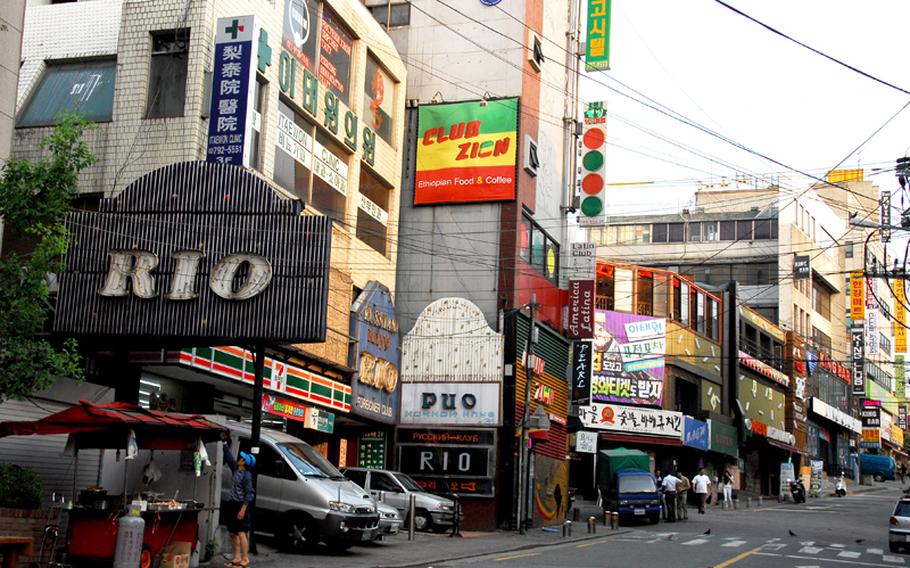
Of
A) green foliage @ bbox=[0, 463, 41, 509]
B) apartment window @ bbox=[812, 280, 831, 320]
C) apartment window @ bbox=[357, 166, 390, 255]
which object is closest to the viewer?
green foliage @ bbox=[0, 463, 41, 509]

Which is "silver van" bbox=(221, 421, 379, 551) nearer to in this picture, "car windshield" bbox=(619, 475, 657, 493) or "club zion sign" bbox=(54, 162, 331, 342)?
"club zion sign" bbox=(54, 162, 331, 342)

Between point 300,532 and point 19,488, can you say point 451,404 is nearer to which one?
point 300,532

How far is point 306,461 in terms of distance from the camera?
21391 mm

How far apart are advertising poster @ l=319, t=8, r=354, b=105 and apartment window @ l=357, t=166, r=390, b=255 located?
Answer: 264 centimetres

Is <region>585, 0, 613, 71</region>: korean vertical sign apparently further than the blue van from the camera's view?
No

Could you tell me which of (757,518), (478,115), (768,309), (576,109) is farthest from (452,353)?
(768,309)

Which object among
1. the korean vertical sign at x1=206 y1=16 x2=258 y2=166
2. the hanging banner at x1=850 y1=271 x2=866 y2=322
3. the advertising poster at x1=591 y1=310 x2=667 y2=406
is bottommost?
the advertising poster at x1=591 y1=310 x2=667 y2=406

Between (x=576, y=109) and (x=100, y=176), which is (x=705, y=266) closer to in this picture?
(x=576, y=109)

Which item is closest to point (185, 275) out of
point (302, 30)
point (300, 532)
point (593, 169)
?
point (300, 532)

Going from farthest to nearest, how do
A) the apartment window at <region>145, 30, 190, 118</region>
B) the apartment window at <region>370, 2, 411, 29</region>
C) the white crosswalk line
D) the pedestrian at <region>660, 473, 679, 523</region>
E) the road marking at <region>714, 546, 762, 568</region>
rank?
the pedestrian at <region>660, 473, 679, 523</region>, the apartment window at <region>370, 2, 411, 29</region>, the white crosswalk line, the apartment window at <region>145, 30, 190, 118</region>, the road marking at <region>714, 546, 762, 568</region>

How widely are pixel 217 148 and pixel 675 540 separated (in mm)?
14854

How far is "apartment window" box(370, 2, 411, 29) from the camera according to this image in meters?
36.9

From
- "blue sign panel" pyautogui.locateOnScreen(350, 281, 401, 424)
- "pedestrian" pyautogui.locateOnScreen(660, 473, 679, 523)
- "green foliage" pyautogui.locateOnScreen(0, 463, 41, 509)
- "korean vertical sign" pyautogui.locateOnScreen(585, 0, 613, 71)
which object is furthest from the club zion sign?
"korean vertical sign" pyautogui.locateOnScreen(585, 0, 613, 71)

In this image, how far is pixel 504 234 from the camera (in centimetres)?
3403
